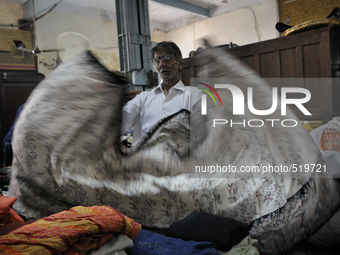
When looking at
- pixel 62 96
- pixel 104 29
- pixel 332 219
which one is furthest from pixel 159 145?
pixel 104 29

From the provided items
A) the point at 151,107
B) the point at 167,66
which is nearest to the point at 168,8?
the point at 167,66

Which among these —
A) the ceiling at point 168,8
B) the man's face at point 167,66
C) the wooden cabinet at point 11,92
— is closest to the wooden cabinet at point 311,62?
the man's face at point 167,66

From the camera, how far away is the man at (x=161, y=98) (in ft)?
5.26

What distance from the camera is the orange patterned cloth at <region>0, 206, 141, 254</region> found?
2.39ft

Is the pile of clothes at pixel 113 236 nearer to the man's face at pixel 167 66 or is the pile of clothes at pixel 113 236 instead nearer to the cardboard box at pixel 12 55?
the man's face at pixel 167 66

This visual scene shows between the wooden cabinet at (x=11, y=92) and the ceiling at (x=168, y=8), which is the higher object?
the ceiling at (x=168, y=8)

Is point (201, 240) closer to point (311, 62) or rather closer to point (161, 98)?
point (161, 98)

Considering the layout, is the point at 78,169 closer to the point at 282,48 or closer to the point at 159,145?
the point at 159,145

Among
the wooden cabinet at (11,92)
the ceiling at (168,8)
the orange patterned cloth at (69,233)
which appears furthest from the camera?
the ceiling at (168,8)

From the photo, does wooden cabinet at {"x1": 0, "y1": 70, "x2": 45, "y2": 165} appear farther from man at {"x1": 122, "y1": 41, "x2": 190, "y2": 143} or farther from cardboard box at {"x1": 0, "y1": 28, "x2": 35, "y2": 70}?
man at {"x1": 122, "y1": 41, "x2": 190, "y2": 143}

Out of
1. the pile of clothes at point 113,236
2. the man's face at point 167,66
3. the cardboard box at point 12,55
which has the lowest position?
the pile of clothes at point 113,236

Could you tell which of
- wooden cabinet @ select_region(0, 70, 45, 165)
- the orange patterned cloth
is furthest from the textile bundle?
wooden cabinet @ select_region(0, 70, 45, 165)

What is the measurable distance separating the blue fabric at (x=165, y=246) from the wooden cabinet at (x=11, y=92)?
3557 millimetres

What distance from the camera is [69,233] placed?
2.48ft
